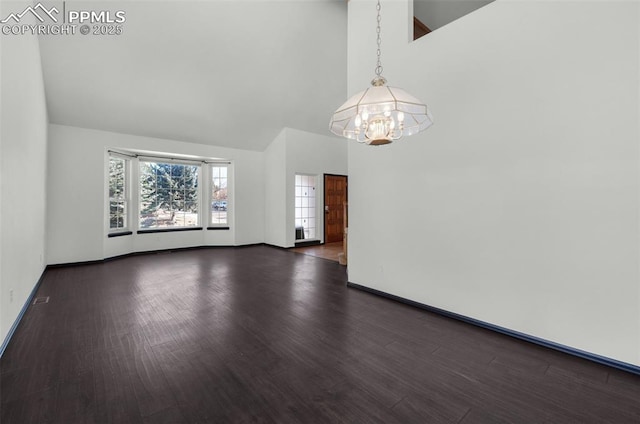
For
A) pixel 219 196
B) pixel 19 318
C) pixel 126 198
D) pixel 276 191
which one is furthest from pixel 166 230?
pixel 19 318

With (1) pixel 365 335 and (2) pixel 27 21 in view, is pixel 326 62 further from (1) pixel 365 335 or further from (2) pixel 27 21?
(1) pixel 365 335

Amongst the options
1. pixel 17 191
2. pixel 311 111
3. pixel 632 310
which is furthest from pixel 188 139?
pixel 632 310

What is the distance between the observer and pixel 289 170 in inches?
275

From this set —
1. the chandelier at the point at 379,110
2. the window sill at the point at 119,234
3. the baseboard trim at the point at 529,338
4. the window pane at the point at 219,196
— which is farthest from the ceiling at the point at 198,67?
the baseboard trim at the point at 529,338

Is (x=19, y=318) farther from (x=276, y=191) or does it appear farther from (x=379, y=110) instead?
(x=276, y=191)

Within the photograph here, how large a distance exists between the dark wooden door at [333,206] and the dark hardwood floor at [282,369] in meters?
4.56

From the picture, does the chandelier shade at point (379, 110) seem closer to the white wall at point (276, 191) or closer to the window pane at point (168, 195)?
the white wall at point (276, 191)

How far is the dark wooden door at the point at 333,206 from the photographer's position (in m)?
7.91

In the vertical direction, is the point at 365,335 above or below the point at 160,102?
below

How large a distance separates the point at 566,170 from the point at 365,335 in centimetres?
219

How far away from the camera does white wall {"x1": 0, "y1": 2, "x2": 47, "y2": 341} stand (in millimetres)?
2203

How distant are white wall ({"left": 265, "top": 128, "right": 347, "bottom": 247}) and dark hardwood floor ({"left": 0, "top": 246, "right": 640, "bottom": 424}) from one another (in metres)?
3.75

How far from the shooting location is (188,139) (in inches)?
253

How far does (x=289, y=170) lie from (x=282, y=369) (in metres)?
5.46
